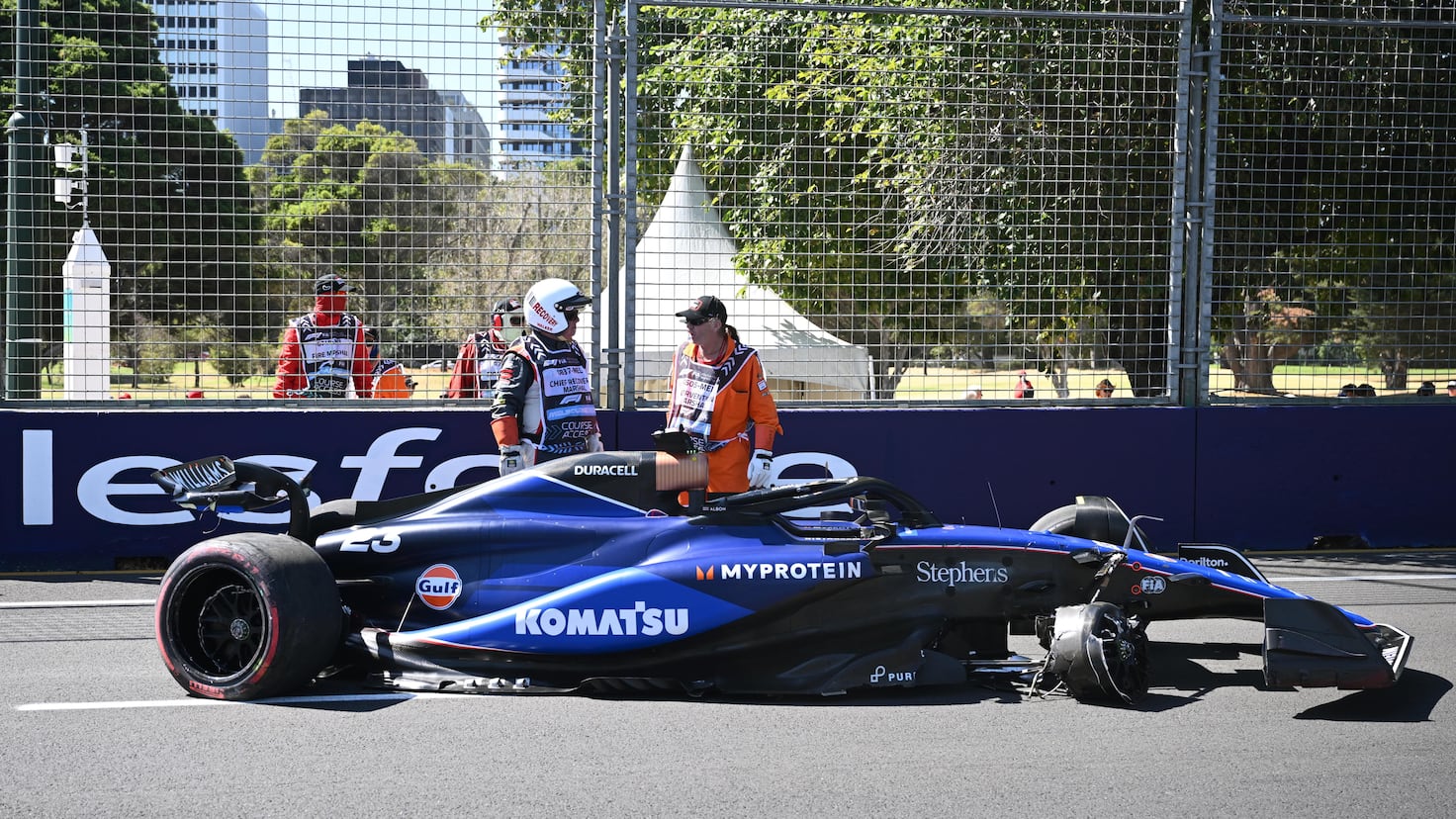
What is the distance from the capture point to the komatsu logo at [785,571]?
5305 mm

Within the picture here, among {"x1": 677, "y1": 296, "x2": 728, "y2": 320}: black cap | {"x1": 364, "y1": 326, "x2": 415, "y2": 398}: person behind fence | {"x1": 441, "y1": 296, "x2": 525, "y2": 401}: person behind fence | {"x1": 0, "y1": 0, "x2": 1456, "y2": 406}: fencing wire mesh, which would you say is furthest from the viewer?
{"x1": 441, "y1": 296, "x2": 525, "y2": 401}: person behind fence

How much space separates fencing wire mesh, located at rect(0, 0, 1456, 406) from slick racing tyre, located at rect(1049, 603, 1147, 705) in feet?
13.9

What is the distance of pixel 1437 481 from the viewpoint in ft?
31.5

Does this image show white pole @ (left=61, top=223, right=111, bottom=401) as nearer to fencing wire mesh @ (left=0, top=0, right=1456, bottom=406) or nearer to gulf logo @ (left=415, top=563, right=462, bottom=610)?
fencing wire mesh @ (left=0, top=0, right=1456, bottom=406)

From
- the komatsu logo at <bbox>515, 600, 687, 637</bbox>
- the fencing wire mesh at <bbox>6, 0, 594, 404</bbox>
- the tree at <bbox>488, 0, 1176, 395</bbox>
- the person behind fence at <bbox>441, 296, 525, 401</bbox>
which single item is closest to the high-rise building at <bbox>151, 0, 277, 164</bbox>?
the fencing wire mesh at <bbox>6, 0, 594, 404</bbox>

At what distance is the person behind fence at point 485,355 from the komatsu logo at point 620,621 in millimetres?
4177

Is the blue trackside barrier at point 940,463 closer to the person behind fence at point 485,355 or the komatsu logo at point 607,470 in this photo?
the person behind fence at point 485,355

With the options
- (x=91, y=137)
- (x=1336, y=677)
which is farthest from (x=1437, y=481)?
(x=91, y=137)

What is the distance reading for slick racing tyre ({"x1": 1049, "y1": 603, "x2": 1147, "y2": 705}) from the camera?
508 cm

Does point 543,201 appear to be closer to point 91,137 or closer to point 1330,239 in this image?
point 1330,239

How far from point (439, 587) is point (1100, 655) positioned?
275cm

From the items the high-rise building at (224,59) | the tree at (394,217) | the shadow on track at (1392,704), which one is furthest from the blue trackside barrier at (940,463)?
the shadow on track at (1392,704)

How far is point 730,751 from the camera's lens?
15.1 feet

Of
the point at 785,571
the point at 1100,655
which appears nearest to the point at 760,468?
the point at 785,571
